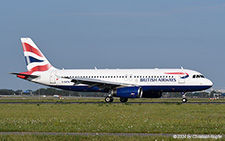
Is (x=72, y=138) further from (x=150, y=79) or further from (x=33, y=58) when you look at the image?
(x=33, y=58)

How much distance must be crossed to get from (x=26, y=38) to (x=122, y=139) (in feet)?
160

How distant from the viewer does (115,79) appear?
5728 cm

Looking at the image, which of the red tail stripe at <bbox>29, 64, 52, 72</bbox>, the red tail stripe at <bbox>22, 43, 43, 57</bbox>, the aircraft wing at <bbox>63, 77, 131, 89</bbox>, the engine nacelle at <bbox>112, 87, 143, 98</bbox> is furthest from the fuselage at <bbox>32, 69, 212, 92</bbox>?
the red tail stripe at <bbox>22, 43, 43, 57</bbox>

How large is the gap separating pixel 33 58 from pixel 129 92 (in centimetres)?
1714

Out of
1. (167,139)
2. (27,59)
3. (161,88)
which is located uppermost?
(27,59)

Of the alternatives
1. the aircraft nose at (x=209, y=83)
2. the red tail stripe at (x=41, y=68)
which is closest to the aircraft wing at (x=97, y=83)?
the red tail stripe at (x=41, y=68)

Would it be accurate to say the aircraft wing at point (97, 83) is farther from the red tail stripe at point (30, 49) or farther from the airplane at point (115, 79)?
the red tail stripe at point (30, 49)

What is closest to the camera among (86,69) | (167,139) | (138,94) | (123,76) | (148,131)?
(167,139)

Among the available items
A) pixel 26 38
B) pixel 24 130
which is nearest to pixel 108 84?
pixel 26 38

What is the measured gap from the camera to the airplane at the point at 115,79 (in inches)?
2130

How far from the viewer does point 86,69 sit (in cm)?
6119

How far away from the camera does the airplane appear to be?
54094 millimetres

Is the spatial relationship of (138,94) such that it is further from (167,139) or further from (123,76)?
(167,139)

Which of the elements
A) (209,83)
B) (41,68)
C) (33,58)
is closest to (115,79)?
(41,68)
